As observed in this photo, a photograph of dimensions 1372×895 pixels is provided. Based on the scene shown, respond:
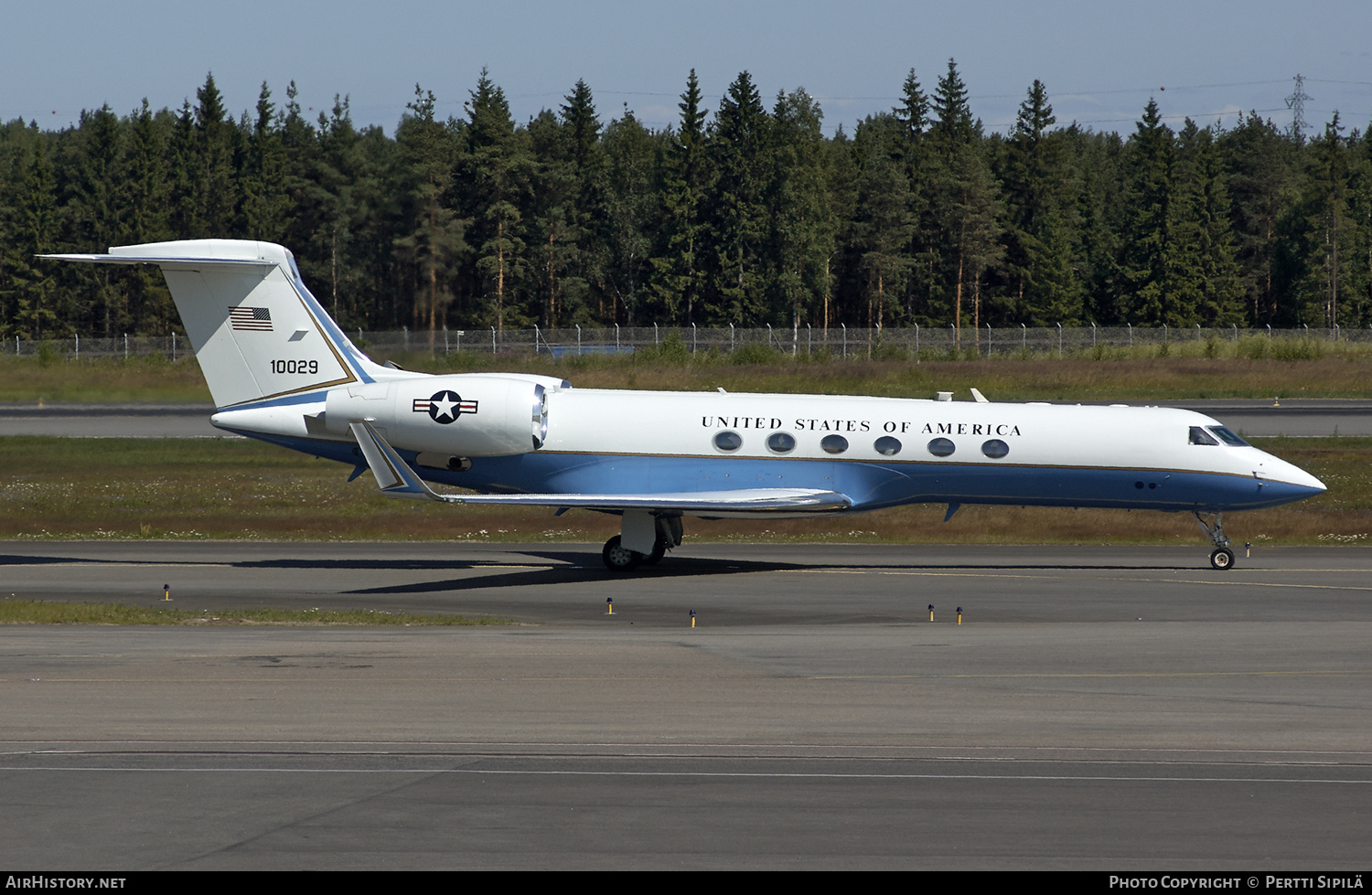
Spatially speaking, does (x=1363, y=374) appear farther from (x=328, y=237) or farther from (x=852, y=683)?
(x=328, y=237)

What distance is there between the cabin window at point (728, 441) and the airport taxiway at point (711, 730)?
319 cm

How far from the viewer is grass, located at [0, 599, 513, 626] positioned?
20109mm

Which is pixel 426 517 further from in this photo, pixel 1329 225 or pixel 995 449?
pixel 1329 225

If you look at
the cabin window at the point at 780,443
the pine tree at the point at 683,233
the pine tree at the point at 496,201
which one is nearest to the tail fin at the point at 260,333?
the cabin window at the point at 780,443

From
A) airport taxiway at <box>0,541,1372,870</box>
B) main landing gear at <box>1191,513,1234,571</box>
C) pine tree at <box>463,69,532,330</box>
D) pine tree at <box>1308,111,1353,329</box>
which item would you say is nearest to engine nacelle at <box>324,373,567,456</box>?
airport taxiway at <box>0,541,1372,870</box>

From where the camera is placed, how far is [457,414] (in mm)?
25625

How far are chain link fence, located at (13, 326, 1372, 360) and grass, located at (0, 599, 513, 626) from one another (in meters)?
45.8

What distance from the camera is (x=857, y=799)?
1085 cm

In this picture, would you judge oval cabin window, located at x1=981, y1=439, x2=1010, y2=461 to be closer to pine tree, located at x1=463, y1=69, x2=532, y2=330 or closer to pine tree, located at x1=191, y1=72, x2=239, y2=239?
pine tree, located at x1=463, y1=69, x2=532, y2=330

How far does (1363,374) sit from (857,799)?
62896mm

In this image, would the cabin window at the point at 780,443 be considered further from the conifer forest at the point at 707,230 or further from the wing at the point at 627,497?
the conifer forest at the point at 707,230
